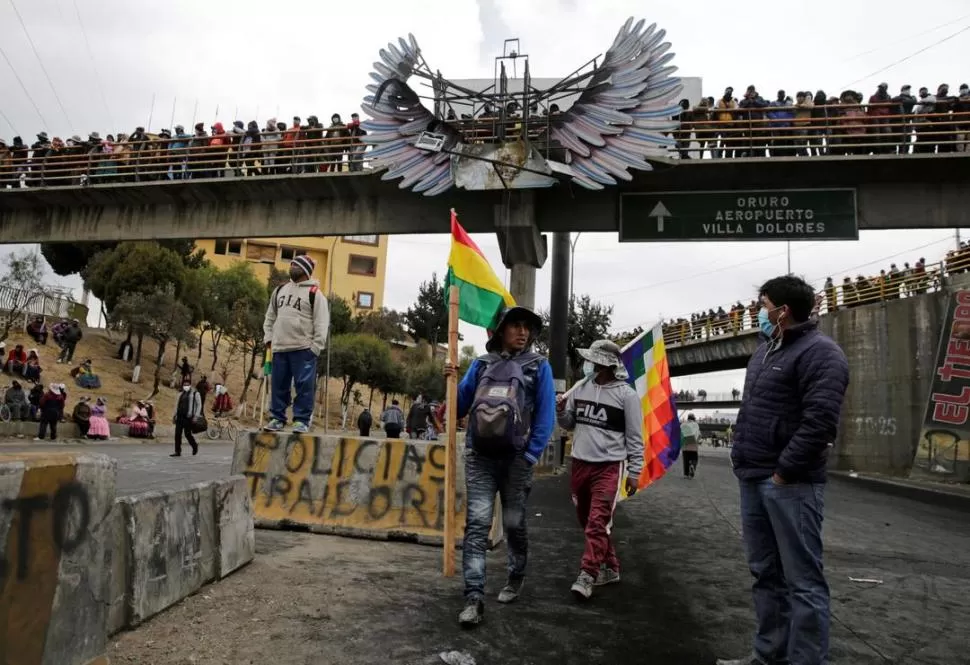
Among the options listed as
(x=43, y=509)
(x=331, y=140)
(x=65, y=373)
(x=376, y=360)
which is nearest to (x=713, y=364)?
(x=376, y=360)

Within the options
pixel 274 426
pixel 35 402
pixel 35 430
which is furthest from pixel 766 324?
pixel 35 402

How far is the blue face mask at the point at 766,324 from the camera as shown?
11.1 ft

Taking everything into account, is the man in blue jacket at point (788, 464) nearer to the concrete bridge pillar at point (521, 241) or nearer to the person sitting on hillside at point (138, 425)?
the concrete bridge pillar at point (521, 241)

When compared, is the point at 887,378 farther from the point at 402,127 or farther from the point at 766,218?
the point at 402,127

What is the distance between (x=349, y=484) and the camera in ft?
19.8

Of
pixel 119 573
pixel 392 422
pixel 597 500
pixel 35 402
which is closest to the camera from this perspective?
pixel 119 573

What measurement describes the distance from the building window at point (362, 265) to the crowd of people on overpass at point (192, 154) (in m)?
48.9

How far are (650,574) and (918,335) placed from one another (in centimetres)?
1713

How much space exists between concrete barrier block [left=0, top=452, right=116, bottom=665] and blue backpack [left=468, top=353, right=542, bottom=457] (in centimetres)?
199

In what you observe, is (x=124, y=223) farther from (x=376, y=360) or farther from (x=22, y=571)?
(x=376, y=360)

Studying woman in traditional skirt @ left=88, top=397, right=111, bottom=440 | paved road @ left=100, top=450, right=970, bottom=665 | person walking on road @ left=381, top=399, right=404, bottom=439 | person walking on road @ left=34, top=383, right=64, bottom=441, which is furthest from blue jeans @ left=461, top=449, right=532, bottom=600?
woman in traditional skirt @ left=88, top=397, right=111, bottom=440

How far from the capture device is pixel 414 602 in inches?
159

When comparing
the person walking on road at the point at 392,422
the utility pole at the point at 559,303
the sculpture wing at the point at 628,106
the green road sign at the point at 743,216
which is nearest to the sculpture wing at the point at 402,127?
the sculpture wing at the point at 628,106

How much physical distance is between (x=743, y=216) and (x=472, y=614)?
41.6 feet
